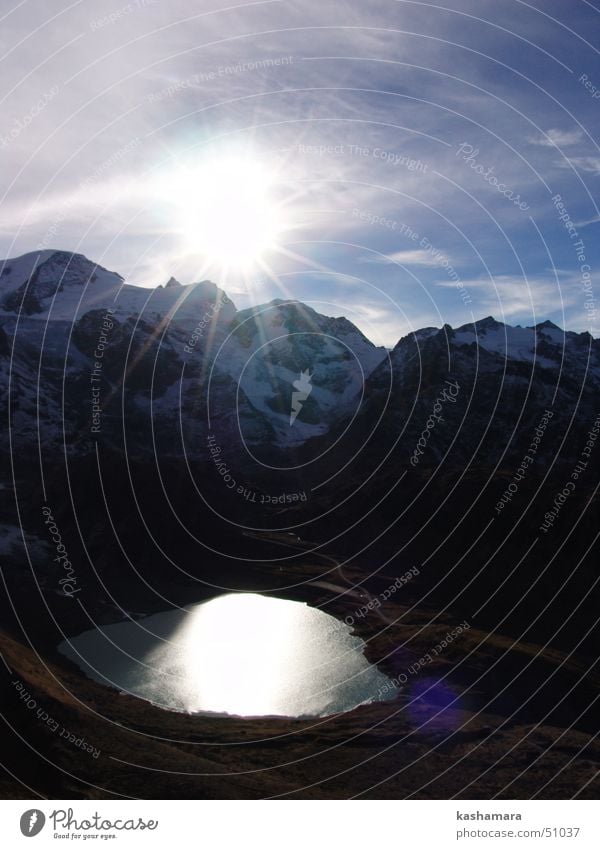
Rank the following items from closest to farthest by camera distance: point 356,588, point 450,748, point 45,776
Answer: point 45,776
point 450,748
point 356,588

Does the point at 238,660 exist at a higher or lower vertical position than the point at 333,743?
lower

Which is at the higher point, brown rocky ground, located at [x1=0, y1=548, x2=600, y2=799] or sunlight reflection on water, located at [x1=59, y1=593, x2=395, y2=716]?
brown rocky ground, located at [x1=0, y1=548, x2=600, y2=799]

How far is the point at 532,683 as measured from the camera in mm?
80875

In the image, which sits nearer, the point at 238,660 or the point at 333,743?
the point at 333,743

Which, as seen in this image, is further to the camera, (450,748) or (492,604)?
(492,604)

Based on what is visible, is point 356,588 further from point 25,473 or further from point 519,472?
point 25,473

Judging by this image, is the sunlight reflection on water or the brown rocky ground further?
the sunlight reflection on water

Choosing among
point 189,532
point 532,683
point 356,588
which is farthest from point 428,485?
point 532,683

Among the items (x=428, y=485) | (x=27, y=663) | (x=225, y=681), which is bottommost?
(x=225, y=681)

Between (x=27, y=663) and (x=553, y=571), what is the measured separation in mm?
93589

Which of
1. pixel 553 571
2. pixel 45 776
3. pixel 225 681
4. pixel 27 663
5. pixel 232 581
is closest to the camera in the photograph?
pixel 45 776

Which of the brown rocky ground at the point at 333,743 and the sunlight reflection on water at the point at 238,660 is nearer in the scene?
the brown rocky ground at the point at 333,743

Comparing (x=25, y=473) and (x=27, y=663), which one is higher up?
(x=25, y=473)

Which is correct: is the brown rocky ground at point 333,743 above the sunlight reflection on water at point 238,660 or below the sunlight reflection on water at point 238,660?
above
